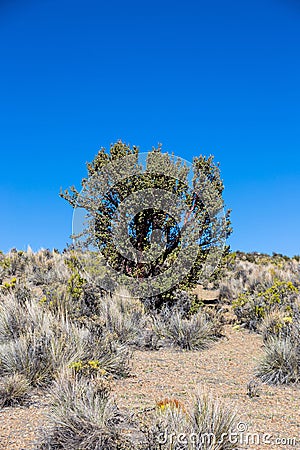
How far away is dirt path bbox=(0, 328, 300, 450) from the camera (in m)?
4.58

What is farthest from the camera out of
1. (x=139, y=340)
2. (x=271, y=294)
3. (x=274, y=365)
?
(x=271, y=294)

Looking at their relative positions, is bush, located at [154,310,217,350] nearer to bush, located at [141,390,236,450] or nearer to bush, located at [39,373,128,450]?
bush, located at [39,373,128,450]

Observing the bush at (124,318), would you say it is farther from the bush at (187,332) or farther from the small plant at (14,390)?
the small plant at (14,390)

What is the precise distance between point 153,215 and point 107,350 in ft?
15.8

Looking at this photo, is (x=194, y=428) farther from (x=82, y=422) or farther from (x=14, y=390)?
(x=14, y=390)

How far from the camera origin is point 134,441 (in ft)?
13.3

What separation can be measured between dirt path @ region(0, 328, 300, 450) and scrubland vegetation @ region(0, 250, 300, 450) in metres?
0.26

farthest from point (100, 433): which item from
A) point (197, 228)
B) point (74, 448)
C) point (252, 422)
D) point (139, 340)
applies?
point (197, 228)

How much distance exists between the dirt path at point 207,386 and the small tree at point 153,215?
261 centimetres

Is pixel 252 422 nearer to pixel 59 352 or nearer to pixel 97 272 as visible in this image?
pixel 59 352

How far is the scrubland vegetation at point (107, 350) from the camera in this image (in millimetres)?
3908

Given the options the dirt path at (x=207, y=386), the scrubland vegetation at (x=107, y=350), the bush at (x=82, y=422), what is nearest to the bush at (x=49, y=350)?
the scrubland vegetation at (x=107, y=350)

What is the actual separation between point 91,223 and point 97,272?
146 centimetres

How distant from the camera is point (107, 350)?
6688 millimetres
